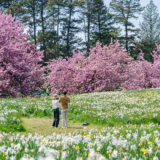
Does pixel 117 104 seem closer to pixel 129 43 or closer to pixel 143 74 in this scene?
pixel 143 74

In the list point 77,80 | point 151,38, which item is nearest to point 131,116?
→ point 77,80

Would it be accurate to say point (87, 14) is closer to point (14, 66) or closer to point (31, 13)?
point (31, 13)

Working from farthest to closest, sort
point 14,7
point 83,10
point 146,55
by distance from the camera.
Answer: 1. point 146,55
2. point 83,10
3. point 14,7

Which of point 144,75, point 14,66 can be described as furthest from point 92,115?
point 144,75

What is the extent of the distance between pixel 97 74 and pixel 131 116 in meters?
16.6

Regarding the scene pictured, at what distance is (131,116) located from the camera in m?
12.6

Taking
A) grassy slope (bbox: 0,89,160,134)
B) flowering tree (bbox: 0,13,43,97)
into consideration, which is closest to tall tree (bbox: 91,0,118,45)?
flowering tree (bbox: 0,13,43,97)

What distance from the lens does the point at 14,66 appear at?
23328 mm

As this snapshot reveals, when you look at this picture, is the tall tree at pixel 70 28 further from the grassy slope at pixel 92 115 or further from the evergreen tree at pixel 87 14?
the grassy slope at pixel 92 115

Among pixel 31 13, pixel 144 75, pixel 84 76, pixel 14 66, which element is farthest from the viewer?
pixel 31 13

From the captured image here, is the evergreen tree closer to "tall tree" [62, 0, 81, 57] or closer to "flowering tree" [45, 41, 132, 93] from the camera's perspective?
"tall tree" [62, 0, 81, 57]

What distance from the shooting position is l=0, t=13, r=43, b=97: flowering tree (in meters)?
22.7

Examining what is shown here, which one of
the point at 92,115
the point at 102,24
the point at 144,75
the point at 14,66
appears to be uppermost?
the point at 102,24

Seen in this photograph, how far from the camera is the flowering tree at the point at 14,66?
22688 mm
